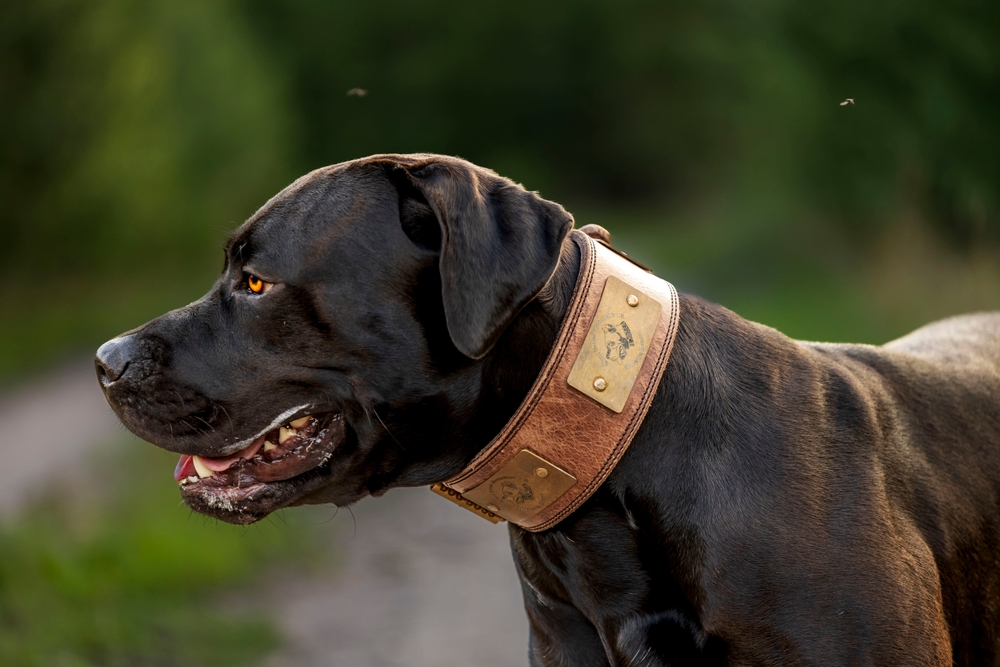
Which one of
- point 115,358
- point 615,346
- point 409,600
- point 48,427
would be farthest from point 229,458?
point 48,427

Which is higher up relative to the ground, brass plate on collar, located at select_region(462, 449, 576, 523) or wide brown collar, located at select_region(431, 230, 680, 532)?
wide brown collar, located at select_region(431, 230, 680, 532)

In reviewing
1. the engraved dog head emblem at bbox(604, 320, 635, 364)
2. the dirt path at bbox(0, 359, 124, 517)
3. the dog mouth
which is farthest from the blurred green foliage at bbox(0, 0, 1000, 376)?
the engraved dog head emblem at bbox(604, 320, 635, 364)

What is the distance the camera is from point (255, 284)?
9.23ft

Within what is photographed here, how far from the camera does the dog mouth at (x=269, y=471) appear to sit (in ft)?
9.25

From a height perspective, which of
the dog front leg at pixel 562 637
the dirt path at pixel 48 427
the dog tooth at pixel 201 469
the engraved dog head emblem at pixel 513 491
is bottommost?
the dirt path at pixel 48 427

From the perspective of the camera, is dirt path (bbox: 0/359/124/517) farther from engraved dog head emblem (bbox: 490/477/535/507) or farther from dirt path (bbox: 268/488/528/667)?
engraved dog head emblem (bbox: 490/477/535/507)

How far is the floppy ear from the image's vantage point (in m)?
2.55


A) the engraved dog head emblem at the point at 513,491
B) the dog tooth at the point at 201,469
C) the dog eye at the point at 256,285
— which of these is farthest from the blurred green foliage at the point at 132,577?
the engraved dog head emblem at the point at 513,491

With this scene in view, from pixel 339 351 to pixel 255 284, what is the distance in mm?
298

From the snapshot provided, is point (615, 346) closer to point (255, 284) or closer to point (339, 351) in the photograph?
point (339, 351)

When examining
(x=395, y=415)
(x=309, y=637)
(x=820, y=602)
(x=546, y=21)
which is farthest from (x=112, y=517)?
(x=546, y=21)

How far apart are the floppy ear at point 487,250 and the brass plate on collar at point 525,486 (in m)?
0.29

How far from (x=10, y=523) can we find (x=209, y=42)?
9.55 m

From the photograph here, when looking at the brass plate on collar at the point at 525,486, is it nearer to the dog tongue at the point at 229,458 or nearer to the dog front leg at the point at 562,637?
the dog front leg at the point at 562,637
